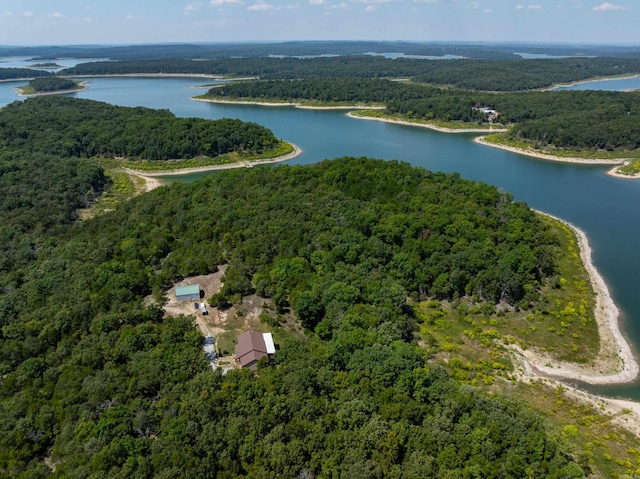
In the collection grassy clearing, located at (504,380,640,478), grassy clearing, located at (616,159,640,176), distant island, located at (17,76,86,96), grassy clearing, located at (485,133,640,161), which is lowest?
grassy clearing, located at (504,380,640,478)

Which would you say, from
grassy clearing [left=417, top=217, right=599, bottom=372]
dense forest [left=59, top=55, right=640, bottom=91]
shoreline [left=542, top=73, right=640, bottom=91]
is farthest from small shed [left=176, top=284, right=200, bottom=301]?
shoreline [left=542, top=73, right=640, bottom=91]

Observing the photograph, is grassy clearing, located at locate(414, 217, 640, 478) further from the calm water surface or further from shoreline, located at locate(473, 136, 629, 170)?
shoreline, located at locate(473, 136, 629, 170)

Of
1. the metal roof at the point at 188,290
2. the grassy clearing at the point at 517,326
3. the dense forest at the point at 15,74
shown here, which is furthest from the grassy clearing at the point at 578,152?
the dense forest at the point at 15,74

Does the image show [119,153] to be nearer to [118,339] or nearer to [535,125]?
[118,339]

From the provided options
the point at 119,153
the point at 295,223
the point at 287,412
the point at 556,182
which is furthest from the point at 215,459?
the point at 119,153

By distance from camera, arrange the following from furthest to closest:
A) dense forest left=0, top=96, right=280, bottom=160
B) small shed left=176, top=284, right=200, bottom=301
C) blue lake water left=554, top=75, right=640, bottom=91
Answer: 1. blue lake water left=554, top=75, right=640, bottom=91
2. dense forest left=0, top=96, right=280, bottom=160
3. small shed left=176, top=284, right=200, bottom=301

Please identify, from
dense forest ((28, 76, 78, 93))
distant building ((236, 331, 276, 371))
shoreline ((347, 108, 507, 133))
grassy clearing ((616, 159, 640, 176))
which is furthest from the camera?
dense forest ((28, 76, 78, 93))

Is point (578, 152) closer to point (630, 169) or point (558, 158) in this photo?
point (558, 158)
